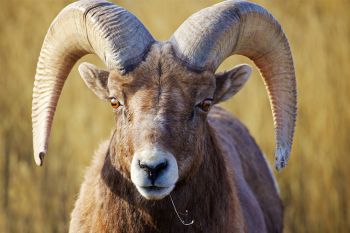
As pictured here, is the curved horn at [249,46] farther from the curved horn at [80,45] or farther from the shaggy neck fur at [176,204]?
the shaggy neck fur at [176,204]

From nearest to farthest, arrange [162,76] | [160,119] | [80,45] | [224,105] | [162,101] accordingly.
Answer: [160,119] < [162,101] < [162,76] < [80,45] < [224,105]

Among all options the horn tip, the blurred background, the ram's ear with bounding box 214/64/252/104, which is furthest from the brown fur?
the blurred background

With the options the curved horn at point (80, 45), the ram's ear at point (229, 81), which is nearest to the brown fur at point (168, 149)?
the curved horn at point (80, 45)

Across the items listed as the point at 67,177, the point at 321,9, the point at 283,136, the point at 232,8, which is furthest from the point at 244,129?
the point at 321,9

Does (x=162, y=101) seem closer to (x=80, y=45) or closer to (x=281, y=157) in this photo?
(x=80, y=45)

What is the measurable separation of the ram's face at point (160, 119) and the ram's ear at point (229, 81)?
257 millimetres

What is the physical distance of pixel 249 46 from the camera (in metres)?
6.66

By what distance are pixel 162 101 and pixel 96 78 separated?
102cm

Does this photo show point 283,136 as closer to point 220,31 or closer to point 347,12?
point 220,31

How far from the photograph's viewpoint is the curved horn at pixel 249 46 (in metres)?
6.02

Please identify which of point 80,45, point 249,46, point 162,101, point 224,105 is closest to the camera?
point 162,101

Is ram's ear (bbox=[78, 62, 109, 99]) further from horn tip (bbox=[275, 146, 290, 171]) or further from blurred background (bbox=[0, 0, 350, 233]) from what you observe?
blurred background (bbox=[0, 0, 350, 233])

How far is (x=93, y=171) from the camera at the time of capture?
6.73 m

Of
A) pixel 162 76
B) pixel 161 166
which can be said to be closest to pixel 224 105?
pixel 162 76
